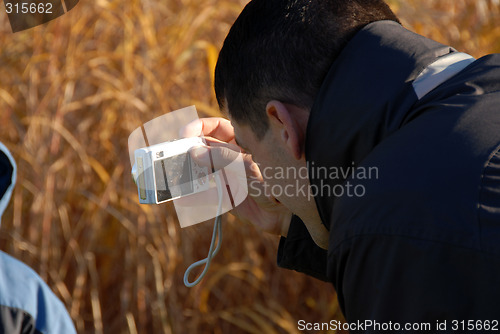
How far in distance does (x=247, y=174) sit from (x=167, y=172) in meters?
0.30

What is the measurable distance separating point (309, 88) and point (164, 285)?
1.55m

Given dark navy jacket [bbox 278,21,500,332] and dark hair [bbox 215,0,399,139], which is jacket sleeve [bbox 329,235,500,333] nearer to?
dark navy jacket [bbox 278,21,500,332]

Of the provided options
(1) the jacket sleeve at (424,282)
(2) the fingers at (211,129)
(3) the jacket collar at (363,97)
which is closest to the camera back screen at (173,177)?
(2) the fingers at (211,129)

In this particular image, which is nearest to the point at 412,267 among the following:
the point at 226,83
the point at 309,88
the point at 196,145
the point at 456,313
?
the point at 456,313

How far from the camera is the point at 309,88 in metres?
1.22

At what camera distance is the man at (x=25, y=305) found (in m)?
1.61

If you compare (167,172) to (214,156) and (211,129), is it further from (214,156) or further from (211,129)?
(211,129)

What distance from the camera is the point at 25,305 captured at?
163 centimetres

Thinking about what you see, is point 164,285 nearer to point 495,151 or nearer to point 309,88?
point 309,88

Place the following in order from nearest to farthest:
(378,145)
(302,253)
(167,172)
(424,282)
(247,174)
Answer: (424,282)
(378,145)
(167,172)
(302,253)
(247,174)

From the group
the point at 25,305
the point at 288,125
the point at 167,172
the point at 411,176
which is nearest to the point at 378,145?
the point at 411,176

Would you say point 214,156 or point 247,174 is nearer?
point 214,156

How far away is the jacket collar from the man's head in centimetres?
6

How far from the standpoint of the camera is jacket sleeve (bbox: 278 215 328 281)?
67.8 inches
